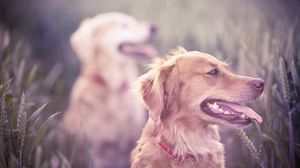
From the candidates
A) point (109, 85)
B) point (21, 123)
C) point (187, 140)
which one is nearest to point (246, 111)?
point (187, 140)

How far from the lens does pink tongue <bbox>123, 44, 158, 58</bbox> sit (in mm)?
5395

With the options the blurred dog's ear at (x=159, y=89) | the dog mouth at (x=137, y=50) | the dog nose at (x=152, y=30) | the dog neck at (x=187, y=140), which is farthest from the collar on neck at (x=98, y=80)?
the dog neck at (x=187, y=140)

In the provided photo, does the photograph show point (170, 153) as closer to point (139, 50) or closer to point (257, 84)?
point (257, 84)

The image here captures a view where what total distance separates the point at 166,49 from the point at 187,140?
2.49m

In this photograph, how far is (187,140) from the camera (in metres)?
3.35

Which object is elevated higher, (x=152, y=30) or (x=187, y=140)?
(x=152, y=30)

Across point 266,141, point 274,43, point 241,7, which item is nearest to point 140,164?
point 266,141

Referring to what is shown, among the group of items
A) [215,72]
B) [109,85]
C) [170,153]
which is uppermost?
[215,72]

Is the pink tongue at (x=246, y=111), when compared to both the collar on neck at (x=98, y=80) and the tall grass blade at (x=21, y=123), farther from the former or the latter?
the collar on neck at (x=98, y=80)

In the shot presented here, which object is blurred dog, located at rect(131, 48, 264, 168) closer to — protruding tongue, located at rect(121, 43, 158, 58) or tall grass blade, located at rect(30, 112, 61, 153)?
tall grass blade, located at rect(30, 112, 61, 153)

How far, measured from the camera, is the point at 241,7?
190 inches

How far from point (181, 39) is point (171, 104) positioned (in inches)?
93.8

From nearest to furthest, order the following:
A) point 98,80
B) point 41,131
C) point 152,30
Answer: point 41,131
point 98,80
point 152,30

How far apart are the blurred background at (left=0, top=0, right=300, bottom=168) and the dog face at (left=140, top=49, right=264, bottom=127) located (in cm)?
21
